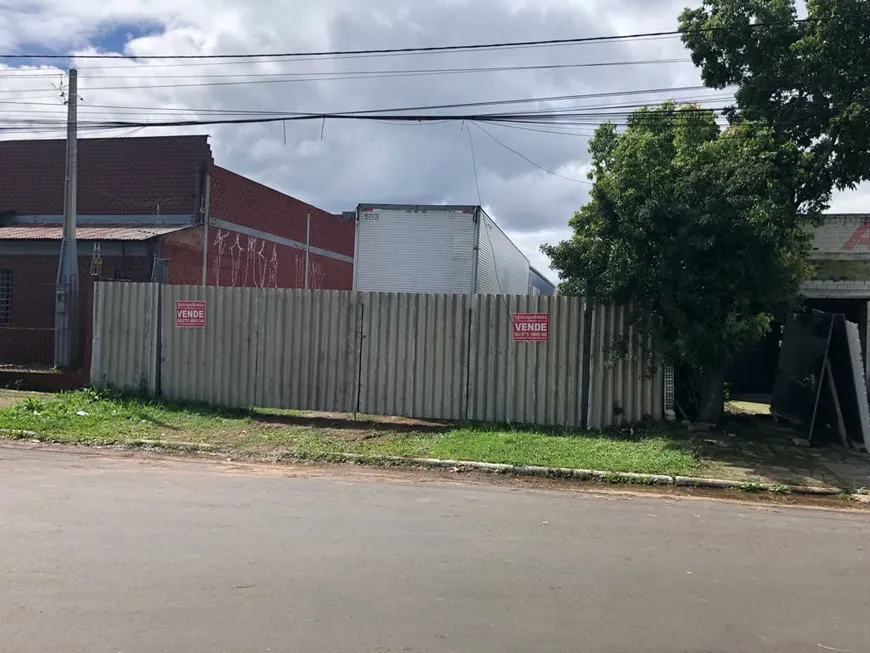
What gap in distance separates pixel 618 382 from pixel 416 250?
8.39 metres

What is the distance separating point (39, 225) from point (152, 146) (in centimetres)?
408

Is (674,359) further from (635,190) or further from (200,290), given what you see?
(200,290)

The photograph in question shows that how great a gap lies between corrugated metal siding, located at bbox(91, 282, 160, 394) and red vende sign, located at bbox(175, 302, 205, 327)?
49 centimetres

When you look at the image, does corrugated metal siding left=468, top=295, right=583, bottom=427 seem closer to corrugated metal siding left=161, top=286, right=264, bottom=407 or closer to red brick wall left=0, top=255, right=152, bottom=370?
corrugated metal siding left=161, top=286, right=264, bottom=407

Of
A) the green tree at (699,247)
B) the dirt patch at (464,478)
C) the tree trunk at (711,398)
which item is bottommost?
the dirt patch at (464,478)

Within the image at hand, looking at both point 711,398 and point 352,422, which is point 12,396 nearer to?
point 352,422

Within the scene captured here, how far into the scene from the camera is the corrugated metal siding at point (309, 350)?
1180 cm

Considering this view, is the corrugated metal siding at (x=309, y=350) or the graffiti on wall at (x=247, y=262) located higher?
the graffiti on wall at (x=247, y=262)

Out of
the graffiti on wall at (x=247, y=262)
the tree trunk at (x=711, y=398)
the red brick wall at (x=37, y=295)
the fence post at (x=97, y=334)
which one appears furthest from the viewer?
the graffiti on wall at (x=247, y=262)

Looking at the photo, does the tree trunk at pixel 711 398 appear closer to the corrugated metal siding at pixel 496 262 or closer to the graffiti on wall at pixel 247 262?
the corrugated metal siding at pixel 496 262

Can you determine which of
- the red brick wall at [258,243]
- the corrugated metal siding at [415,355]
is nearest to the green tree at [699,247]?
the corrugated metal siding at [415,355]

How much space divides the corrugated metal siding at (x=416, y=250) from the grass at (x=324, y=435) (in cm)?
685

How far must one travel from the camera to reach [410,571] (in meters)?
5.03

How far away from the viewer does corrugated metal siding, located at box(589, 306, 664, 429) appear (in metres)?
11.1
